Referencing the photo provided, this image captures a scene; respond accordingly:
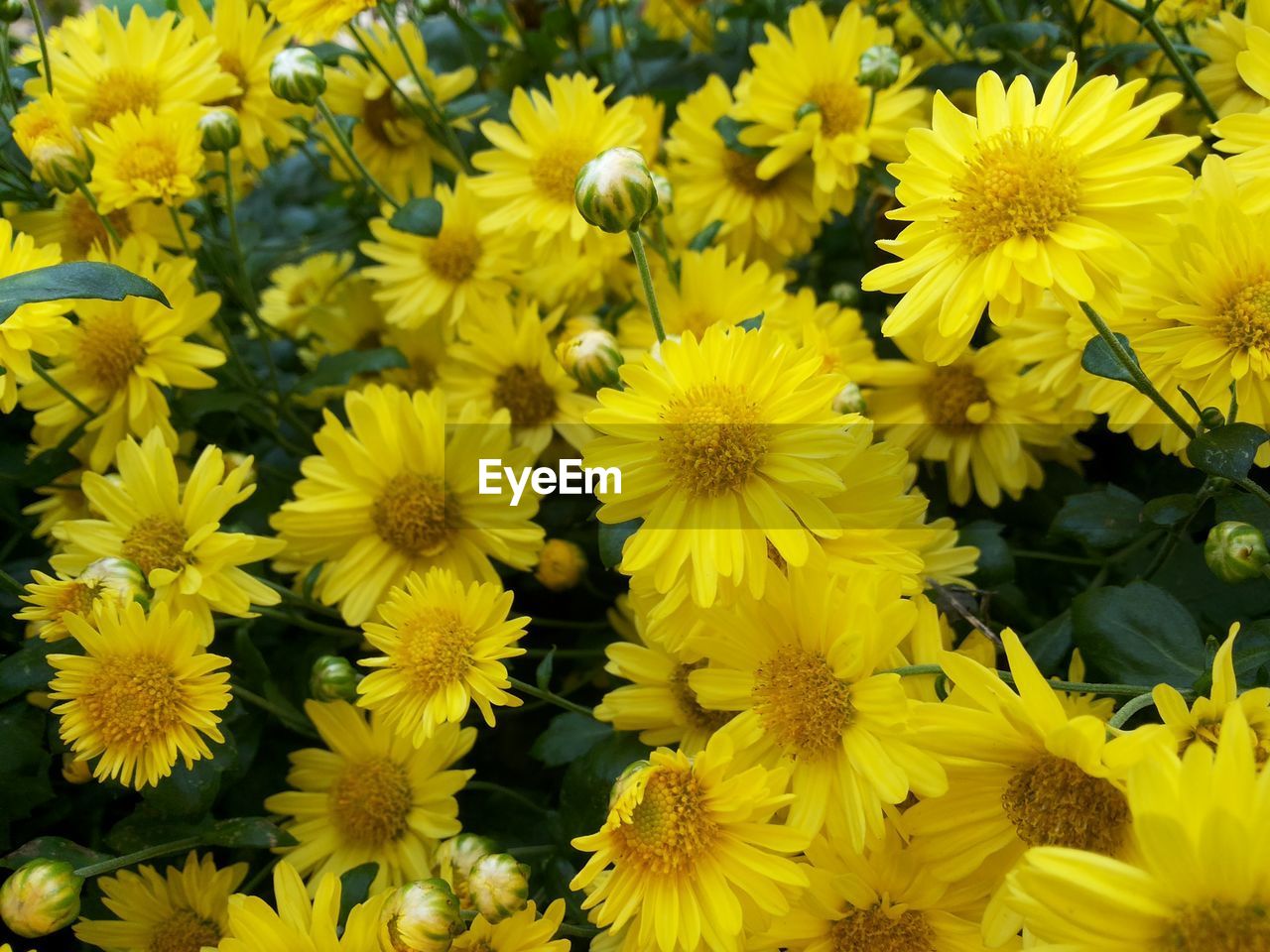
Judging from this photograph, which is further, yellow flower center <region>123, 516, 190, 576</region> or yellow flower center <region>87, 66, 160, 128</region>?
yellow flower center <region>87, 66, 160, 128</region>

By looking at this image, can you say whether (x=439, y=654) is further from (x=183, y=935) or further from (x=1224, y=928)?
(x=1224, y=928)

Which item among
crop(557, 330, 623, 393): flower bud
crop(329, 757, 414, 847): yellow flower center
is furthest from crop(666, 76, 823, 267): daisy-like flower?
crop(329, 757, 414, 847): yellow flower center

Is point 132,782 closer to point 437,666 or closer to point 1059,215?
point 437,666

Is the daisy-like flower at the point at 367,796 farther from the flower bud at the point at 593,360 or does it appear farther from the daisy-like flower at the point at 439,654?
the flower bud at the point at 593,360

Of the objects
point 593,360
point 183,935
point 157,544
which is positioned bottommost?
point 183,935

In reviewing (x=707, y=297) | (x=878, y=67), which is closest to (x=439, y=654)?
(x=707, y=297)

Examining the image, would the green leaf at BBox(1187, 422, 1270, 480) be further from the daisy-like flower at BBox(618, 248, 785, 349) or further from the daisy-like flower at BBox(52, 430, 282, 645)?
the daisy-like flower at BBox(52, 430, 282, 645)

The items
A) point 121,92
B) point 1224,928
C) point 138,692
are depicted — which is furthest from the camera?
point 121,92
